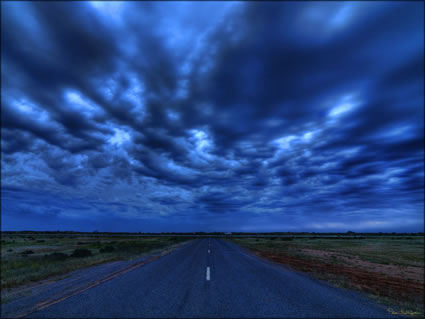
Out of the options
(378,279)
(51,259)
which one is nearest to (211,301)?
(378,279)

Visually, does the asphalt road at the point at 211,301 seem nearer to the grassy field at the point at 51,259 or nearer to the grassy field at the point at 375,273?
the grassy field at the point at 375,273

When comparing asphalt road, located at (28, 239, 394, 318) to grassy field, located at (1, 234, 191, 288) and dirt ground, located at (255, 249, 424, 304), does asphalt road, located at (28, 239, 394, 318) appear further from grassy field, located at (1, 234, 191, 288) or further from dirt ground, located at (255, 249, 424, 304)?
grassy field, located at (1, 234, 191, 288)

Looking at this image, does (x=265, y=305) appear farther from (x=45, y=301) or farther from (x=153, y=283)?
(x=45, y=301)

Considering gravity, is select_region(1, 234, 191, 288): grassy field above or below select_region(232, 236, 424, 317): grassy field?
above

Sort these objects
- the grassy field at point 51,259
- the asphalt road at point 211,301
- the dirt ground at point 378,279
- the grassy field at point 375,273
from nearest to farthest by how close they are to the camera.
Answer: the asphalt road at point 211,301, the grassy field at point 375,273, the dirt ground at point 378,279, the grassy field at point 51,259

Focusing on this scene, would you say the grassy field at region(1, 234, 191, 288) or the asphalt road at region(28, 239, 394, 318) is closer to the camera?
the asphalt road at region(28, 239, 394, 318)

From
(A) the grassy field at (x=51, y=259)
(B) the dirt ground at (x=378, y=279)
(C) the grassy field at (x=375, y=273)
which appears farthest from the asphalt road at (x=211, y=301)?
(A) the grassy field at (x=51, y=259)

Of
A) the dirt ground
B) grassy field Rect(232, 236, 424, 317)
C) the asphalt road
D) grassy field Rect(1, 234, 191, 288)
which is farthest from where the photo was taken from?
grassy field Rect(1, 234, 191, 288)

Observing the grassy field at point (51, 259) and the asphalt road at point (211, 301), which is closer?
the asphalt road at point (211, 301)

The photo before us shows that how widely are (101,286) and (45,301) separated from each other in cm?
196

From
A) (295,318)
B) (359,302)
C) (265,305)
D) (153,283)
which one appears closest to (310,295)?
(359,302)

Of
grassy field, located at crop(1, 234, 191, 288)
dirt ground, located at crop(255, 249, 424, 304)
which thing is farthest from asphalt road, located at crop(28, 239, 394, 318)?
grassy field, located at crop(1, 234, 191, 288)

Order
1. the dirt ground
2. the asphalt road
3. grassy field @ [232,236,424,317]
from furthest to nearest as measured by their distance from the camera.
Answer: the dirt ground → grassy field @ [232,236,424,317] → the asphalt road

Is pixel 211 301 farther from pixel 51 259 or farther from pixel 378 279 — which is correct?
pixel 51 259
